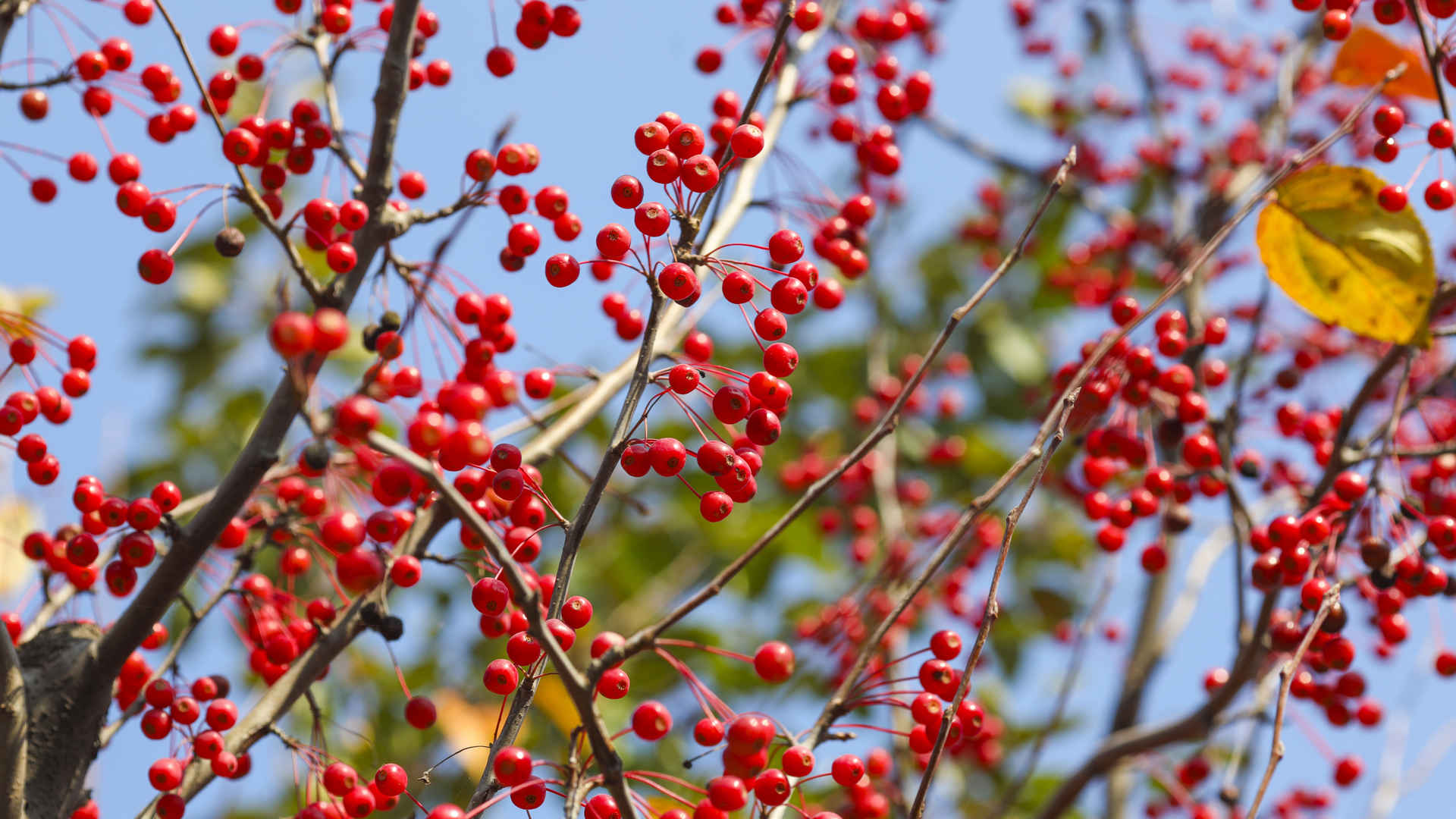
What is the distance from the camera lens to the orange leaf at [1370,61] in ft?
8.83

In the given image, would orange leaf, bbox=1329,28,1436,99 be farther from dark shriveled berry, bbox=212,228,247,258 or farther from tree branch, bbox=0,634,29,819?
tree branch, bbox=0,634,29,819

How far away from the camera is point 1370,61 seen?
2.77 meters

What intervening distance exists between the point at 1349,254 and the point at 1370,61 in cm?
72

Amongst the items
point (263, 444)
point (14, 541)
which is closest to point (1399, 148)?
point (263, 444)

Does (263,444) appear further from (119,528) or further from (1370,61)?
(1370,61)

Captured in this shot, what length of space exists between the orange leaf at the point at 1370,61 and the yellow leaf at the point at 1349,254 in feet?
1.65

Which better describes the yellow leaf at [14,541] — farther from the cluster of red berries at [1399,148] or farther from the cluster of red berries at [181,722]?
the cluster of red berries at [1399,148]

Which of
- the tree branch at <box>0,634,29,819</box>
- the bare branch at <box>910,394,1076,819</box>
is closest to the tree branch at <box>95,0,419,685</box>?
the tree branch at <box>0,634,29,819</box>

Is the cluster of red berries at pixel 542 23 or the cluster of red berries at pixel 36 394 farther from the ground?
the cluster of red berries at pixel 542 23

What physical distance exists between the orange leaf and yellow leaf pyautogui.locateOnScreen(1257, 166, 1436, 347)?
502 millimetres

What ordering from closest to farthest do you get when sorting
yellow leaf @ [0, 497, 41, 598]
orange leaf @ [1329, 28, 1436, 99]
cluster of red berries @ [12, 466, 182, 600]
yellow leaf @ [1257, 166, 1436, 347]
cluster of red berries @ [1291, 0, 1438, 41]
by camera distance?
cluster of red berries @ [12, 466, 182, 600] < yellow leaf @ [1257, 166, 1436, 347] < cluster of red berries @ [1291, 0, 1438, 41] < orange leaf @ [1329, 28, 1436, 99] < yellow leaf @ [0, 497, 41, 598]

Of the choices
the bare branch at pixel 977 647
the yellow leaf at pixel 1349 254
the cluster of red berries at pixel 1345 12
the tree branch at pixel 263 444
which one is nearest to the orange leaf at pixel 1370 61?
the cluster of red berries at pixel 1345 12

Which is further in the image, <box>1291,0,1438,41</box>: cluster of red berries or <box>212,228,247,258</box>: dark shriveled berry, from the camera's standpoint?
<box>1291,0,1438,41</box>: cluster of red berries

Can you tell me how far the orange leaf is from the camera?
8.83ft
